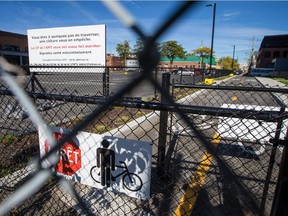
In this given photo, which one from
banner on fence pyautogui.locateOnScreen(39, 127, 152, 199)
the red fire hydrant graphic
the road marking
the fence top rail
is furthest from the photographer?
the road marking

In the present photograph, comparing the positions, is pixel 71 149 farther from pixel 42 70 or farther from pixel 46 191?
pixel 42 70

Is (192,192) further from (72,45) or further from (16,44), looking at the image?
(16,44)

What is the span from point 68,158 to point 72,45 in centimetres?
663

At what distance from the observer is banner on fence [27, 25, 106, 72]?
7801 mm

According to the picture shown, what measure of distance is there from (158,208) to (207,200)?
2.42ft

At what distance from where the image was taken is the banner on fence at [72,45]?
307 inches

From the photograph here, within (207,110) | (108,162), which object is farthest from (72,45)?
(207,110)

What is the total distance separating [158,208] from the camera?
2.95m

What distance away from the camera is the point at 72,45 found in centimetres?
798

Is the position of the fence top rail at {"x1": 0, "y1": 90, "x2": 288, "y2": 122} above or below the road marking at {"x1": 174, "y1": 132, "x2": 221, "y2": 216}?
above

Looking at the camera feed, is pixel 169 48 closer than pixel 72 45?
Yes

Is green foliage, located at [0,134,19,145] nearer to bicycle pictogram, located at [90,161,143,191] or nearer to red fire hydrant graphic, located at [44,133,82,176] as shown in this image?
red fire hydrant graphic, located at [44,133,82,176]

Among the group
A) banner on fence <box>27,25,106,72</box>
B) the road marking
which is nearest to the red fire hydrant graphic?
the road marking

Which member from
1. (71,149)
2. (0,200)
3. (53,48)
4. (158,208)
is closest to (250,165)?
(158,208)
